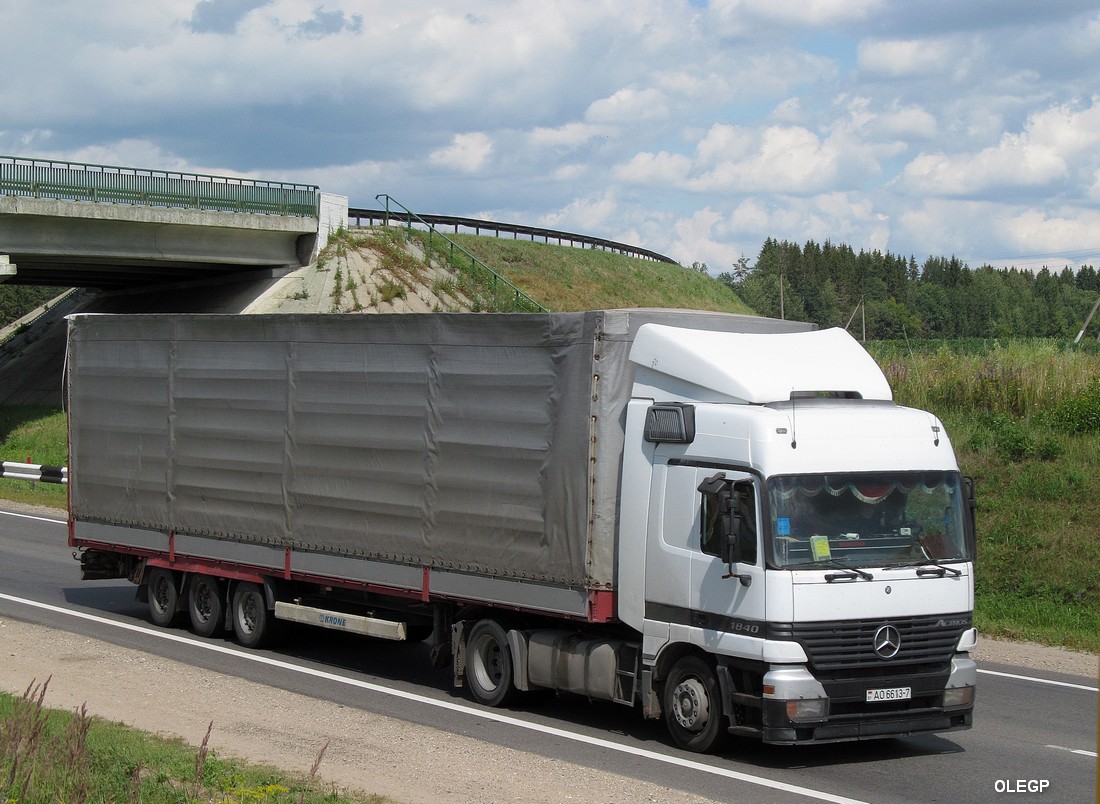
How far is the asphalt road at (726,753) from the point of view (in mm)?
8953

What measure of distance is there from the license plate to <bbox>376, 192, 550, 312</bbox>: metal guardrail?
3299cm

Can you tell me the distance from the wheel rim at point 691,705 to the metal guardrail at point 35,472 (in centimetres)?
2326

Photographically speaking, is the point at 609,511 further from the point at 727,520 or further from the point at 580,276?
the point at 580,276

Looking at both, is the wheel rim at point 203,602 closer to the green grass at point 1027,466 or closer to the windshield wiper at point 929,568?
the windshield wiper at point 929,568

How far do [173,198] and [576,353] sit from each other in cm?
2760

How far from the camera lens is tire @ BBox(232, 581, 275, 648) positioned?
1413 cm

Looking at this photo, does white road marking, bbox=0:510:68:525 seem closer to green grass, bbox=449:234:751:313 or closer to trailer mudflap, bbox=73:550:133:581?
trailer mudflap, bbox=73:550:133:581

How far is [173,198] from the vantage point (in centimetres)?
3544

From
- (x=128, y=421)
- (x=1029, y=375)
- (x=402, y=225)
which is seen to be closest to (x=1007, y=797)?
(x=128, y=421)

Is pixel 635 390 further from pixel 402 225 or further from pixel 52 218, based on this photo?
pixel 402 225

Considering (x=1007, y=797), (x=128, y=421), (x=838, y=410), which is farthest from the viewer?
(x=128, y=421)

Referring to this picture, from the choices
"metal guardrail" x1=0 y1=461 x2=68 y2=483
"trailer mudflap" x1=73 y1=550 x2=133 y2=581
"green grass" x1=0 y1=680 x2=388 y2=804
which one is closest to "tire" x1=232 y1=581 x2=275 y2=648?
"trailer mudflap" x1=73 y1=550 x2=133 y2=581

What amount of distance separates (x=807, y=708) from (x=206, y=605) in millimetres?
8632

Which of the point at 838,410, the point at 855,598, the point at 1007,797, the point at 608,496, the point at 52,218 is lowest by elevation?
the point at 1007,797
